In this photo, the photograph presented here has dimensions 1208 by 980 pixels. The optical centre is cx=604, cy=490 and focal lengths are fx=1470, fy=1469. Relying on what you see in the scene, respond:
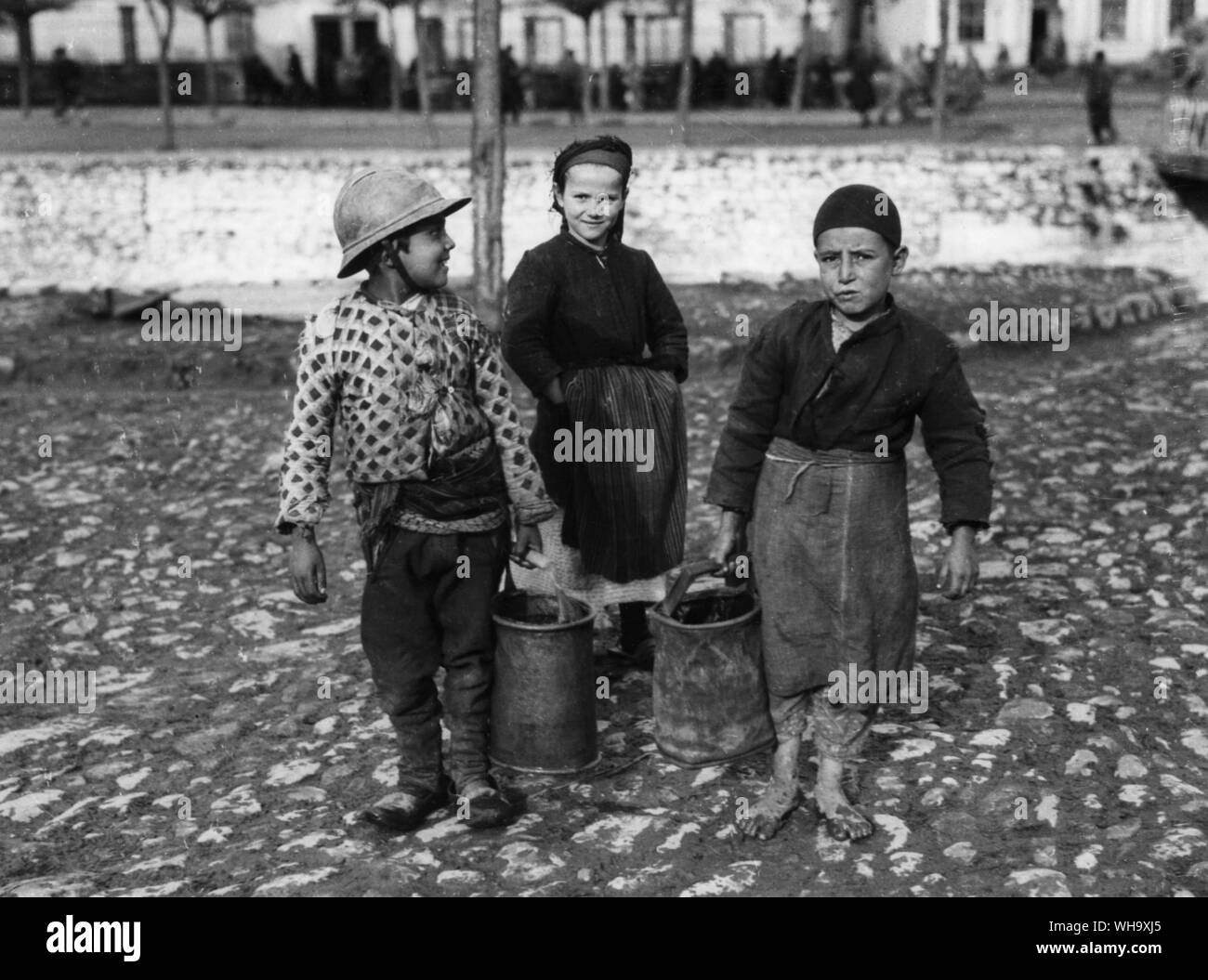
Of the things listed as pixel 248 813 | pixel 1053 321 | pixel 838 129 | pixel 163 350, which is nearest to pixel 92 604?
pixel 248 813

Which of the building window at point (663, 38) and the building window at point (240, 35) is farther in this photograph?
the building window at point (240, 35)

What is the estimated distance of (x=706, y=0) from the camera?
3850 centimetres

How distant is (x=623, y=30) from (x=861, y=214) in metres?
35.2

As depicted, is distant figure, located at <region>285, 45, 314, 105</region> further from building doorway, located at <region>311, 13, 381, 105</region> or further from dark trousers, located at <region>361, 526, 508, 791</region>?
dark trousers, located at <region>361, 526, 508, 791</region>

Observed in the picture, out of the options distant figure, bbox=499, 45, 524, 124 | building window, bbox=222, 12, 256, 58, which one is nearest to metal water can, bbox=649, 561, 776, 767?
Answer: distant figure, bbox=499, 45, 524, 124

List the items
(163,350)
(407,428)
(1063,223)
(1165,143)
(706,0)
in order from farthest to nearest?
(706,0), (1165,143), (1063,223), (163,350), (407,428)

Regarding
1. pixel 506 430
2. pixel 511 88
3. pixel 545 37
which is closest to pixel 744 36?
pixel 545 37

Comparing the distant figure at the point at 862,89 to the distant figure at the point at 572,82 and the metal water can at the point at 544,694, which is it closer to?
the distant figure at the point at 572,82

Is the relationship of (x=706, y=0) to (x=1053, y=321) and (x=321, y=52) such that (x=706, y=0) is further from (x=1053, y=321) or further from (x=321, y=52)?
(x=1053, y=321)

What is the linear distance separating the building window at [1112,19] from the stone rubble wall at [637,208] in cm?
2478

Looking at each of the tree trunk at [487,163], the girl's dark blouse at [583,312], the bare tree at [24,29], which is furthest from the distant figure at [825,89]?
the girl's dark blouse at [583,312]

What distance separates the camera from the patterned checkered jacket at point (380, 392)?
447cm

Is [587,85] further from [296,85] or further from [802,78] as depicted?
[296,85]
